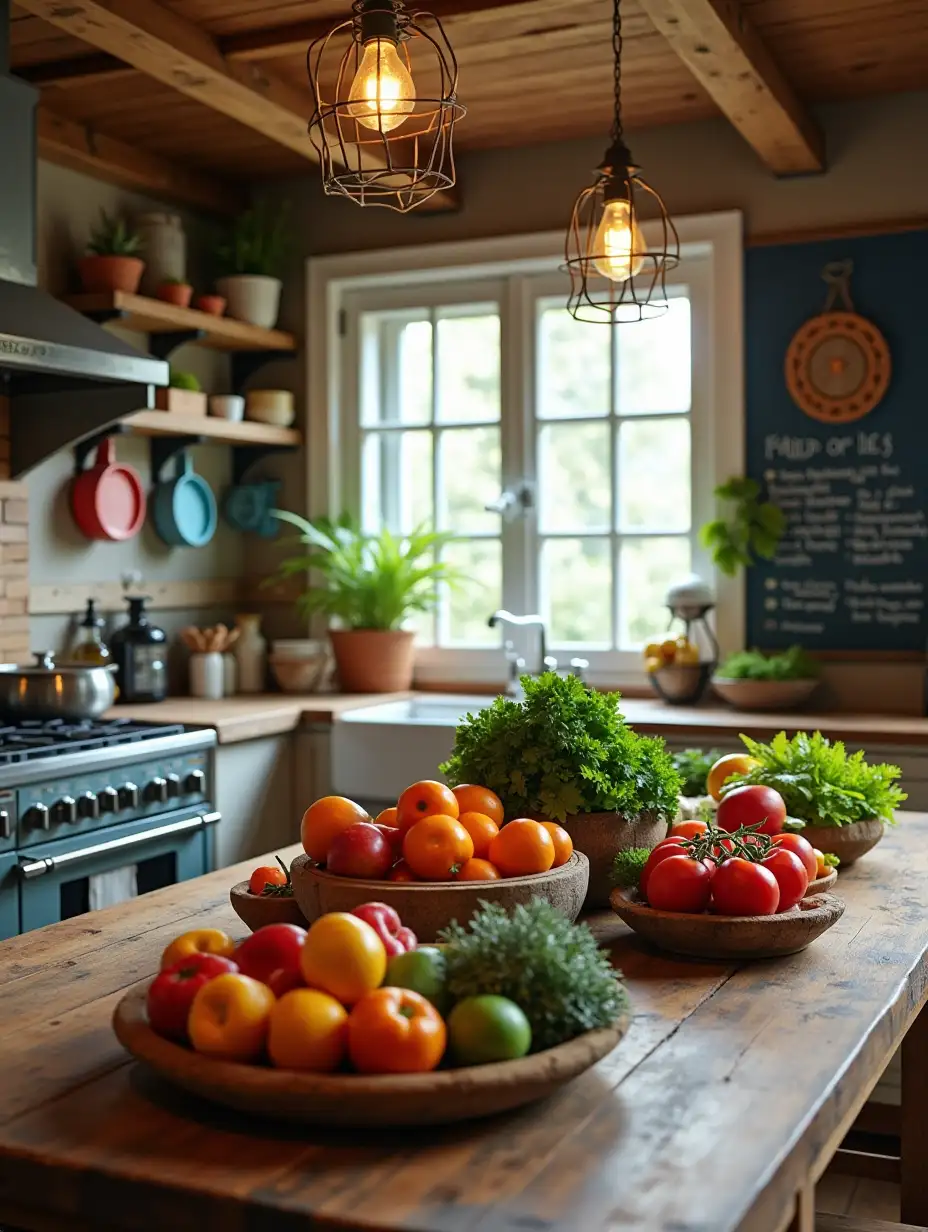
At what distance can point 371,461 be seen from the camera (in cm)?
478

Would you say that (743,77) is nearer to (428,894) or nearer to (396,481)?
(396,481)

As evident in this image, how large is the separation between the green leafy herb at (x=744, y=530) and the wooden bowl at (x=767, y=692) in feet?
1.35

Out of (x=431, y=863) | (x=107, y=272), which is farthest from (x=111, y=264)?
(x=431, y=863)

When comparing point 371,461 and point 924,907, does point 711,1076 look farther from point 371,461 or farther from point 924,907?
point 371,461

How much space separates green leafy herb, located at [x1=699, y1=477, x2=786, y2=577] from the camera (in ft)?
13.3

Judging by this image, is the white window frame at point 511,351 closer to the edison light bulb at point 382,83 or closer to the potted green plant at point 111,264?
the potted green plant at point 111,264

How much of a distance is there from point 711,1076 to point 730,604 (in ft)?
9.75

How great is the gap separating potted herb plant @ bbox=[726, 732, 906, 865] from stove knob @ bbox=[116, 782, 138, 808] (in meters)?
1.57

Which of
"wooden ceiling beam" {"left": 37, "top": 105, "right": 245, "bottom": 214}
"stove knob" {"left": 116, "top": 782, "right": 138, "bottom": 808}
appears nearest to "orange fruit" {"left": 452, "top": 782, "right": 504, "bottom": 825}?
"stove knob" {"left": 116, "top": 782, "right": 138, "bottom": 808}

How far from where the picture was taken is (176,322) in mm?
4137

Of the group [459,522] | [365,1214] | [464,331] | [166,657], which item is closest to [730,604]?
[459,522]

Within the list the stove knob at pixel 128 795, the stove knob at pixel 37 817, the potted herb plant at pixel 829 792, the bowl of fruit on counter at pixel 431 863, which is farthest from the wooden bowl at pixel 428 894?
the stove knob at pixel 128 795

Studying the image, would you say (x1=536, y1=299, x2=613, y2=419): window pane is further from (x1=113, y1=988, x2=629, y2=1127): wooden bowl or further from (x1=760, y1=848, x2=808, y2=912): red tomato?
(x1=113, y1=988, x2=629, y2=1127): wooden bowl

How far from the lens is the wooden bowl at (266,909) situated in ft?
5.62
